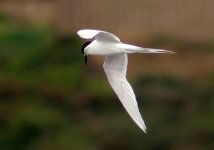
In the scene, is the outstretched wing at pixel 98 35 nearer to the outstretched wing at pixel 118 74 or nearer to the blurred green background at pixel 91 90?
the outstretched wing at pixel 118 74

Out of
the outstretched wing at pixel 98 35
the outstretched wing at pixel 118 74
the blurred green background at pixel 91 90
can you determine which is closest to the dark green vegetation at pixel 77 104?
the blurred green background at pixel 91 90

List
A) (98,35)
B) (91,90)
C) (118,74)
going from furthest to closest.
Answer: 1. (91,90)
2. (118,74)
3. (98,35)

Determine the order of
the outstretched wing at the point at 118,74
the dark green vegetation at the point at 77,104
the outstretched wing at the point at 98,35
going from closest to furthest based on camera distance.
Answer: the outstretched wing at the point at 98,35 → the outstretched wing at the point at 118,74 → the dark green vegetation at the point at 77,104

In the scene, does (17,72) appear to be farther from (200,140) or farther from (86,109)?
(200,140)

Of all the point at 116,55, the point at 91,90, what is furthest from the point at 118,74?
the point at 91,90

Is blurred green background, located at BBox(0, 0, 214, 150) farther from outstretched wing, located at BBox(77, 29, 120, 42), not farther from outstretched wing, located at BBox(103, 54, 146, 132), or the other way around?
outstretched wing, located at BBox(77, 29, 120, 42)

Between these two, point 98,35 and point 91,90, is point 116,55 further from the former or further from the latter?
point 91,90
